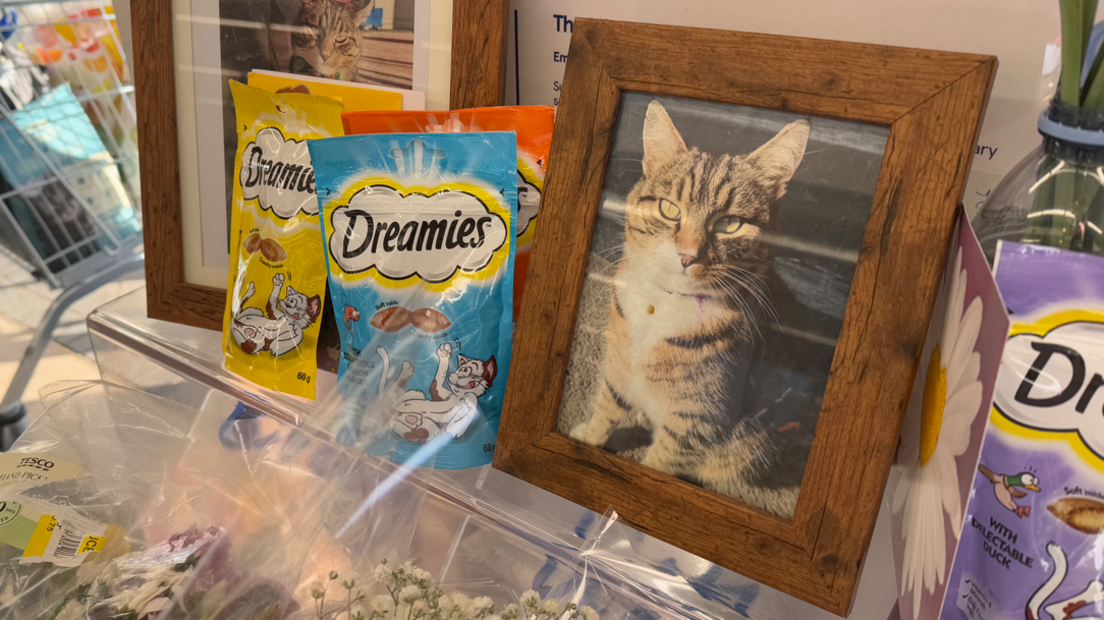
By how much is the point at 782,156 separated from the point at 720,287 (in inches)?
4.9

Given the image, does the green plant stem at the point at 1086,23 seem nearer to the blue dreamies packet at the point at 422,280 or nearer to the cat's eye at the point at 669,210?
the cat's eye at the point at 669,210

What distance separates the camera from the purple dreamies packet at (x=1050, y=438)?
43 centimetres

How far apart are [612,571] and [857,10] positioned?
60 cm

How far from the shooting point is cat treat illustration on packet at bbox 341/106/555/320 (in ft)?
2.39

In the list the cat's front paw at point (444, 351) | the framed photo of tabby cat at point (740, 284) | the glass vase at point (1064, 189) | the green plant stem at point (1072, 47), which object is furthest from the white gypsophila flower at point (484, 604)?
the green plant stem at point (1072, 47)

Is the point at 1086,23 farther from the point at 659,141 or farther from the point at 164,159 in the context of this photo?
the point at 164,159

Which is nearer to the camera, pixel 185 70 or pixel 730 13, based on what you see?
pixel 730 13

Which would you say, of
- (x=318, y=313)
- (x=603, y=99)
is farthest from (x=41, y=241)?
(x=603, y=99)

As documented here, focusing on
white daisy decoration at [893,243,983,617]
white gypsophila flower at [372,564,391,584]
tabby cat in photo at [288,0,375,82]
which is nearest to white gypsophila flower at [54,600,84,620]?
white gypsophila flower at [372,564,391,584]

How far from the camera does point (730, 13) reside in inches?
27.2

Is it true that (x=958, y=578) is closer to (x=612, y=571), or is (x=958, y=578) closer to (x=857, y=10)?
(x=612, y=571)

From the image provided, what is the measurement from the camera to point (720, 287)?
0.59m

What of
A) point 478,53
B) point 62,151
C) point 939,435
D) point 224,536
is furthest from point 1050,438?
point 62,151

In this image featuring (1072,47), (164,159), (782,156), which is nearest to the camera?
(1072,47)
